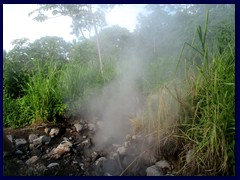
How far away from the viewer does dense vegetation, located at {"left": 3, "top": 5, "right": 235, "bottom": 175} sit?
A: 6.04ft

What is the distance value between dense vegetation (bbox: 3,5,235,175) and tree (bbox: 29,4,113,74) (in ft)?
0.39

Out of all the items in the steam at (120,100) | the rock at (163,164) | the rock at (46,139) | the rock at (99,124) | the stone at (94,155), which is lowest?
the rock at (163,164)

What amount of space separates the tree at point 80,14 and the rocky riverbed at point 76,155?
949 mm

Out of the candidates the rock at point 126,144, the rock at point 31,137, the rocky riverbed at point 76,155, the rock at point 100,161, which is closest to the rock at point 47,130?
the rocky riverbed at point 76,155

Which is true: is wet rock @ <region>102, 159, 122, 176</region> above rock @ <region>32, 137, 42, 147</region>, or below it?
below

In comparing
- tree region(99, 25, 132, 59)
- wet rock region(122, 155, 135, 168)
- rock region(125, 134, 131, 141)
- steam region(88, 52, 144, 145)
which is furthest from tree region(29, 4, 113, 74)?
wet rock region(122, 155, 135, 168)

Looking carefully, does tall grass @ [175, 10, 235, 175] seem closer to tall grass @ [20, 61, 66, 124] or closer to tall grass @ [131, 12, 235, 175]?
tall grass @ [131, 12, 235, 175]

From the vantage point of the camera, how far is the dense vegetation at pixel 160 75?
1.84 meters

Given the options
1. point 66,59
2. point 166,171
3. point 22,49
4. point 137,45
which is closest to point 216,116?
point 166,171

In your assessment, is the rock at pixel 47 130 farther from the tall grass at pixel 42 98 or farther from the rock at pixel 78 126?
the rock at pixel 78 126

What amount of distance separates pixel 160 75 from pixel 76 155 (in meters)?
1.07

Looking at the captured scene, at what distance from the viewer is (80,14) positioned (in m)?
2.29

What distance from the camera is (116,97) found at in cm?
262

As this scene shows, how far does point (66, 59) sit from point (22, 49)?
0.45 m
